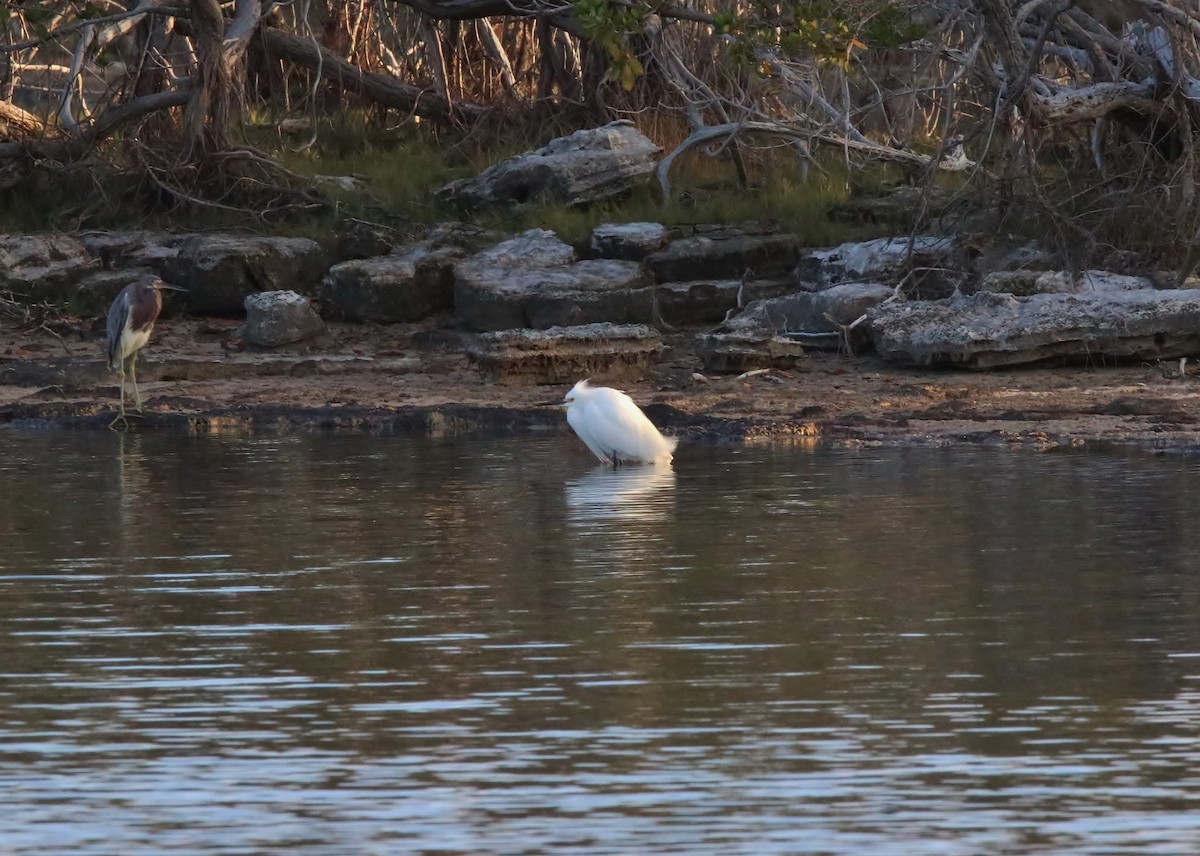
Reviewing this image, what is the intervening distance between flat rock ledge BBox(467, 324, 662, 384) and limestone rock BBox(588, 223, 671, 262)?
2574 mm

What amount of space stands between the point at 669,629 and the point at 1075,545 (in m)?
2.41

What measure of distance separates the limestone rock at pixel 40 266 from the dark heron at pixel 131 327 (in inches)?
108

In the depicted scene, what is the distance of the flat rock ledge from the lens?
1528cm

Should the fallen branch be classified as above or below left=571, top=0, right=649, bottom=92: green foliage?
above

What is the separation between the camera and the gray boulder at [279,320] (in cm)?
1683

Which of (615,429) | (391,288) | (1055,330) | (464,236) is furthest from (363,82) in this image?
(615,429)

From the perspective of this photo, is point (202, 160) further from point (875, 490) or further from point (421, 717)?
point (421, 717)

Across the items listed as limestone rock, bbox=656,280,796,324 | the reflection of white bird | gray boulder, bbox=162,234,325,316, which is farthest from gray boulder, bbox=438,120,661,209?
the reflection of white bird

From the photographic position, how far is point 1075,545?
28.7ft

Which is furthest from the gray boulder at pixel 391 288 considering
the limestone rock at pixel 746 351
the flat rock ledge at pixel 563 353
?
the limestone rock at pixel 746 351

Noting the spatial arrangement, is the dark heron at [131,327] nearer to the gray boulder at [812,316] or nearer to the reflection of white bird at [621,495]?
the gray boulder at [812,316]

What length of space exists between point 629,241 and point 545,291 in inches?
53.4

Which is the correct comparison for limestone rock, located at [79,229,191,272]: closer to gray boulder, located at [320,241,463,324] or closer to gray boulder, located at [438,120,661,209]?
gray boulder, located at [320,241,463,324]

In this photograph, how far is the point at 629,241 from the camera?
18.0m
